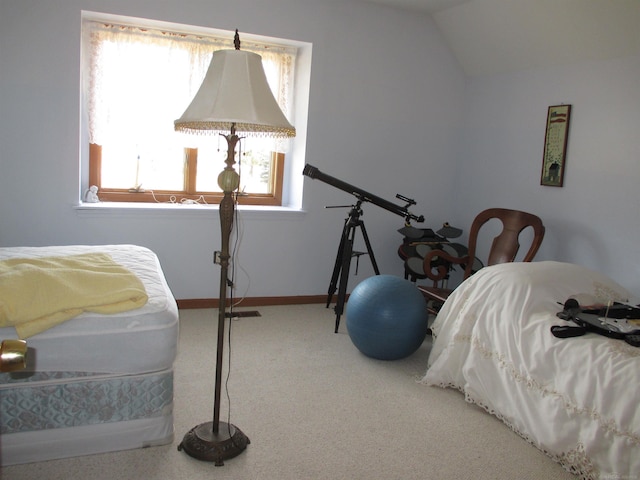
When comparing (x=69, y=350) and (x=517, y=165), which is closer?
(x=69, y=350)

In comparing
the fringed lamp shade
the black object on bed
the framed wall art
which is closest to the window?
the fringed lamp shade

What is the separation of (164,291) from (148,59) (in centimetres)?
238

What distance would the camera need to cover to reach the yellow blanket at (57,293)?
1.95m

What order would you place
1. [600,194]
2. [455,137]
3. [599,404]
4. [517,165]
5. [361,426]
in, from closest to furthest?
1. [599,404]
2. [361,426]
3. [600,194]
4. [517,165]
5. [455,137]

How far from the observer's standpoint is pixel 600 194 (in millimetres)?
3580

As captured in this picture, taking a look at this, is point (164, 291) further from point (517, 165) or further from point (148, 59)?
point (517, 165)

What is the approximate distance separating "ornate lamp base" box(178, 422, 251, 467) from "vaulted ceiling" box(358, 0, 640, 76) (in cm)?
327

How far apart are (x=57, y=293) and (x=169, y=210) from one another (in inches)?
82.4

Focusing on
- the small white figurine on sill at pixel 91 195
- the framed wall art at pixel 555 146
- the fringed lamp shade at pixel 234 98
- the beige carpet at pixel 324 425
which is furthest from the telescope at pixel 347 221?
the fringed lamp shade at pixel 234 98

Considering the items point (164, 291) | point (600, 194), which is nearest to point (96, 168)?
point (164, 291)

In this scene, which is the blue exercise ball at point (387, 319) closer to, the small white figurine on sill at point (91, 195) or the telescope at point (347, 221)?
the telescope at point (347, 221)

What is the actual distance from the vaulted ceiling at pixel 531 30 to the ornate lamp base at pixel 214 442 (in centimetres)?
327

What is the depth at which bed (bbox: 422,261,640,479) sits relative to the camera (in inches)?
84.3

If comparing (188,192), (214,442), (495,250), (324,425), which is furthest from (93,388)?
(495,250)
